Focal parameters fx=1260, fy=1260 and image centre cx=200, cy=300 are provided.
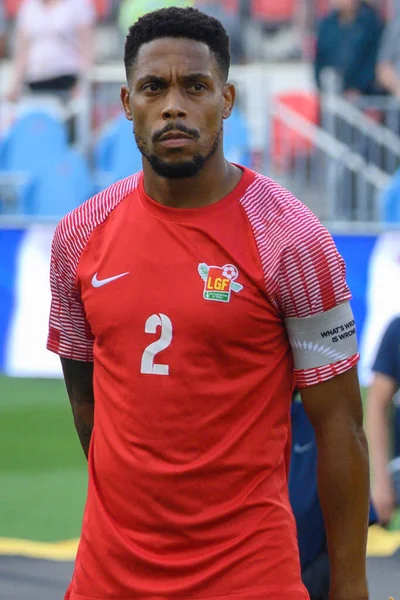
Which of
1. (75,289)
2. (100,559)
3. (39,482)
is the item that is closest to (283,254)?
(75,289)

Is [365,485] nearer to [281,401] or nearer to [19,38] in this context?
[281,401]

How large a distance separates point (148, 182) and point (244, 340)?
48cm

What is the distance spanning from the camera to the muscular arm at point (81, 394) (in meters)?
3.34

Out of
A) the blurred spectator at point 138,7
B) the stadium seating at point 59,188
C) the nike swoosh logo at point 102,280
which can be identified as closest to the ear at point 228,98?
the nike swoosh logo at point 102,280

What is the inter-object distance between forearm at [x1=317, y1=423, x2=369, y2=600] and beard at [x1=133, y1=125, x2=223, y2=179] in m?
0.67

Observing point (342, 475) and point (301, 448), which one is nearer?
point (342, 475)

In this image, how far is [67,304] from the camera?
3.17m

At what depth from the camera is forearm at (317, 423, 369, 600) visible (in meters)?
2.88

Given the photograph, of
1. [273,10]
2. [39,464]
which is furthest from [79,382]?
[273,10]

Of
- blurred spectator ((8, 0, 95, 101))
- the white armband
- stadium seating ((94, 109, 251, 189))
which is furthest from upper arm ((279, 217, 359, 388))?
blurred spectator ((8, 0, 95, 101))

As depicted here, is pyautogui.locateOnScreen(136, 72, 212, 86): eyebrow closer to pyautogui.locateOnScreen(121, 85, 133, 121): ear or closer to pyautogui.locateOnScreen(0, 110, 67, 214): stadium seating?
pyautogui.locateOnScreen(121, 85, 133, 121): ear

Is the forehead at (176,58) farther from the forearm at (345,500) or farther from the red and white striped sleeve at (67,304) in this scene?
the forearm at (345,500)

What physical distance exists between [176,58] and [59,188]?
8266mm

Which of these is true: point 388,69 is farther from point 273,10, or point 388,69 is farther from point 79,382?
point 79,382
